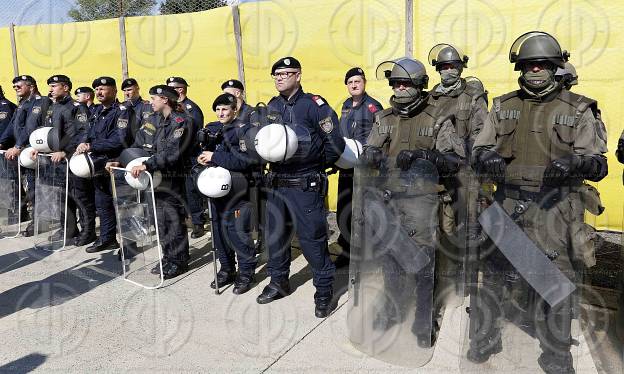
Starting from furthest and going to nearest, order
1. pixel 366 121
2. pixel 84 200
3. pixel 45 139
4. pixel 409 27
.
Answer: pixel 84 200 < pixel 409 27 < pixel 45 139 < pixel 366 121

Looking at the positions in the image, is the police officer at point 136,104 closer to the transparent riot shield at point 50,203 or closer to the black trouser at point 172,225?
the transparent riot shield at point 50,203

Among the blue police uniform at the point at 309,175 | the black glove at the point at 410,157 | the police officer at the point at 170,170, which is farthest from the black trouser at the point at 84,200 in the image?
the black glove at the point at 410,157

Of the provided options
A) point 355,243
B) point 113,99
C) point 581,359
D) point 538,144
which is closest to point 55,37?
point 113,99

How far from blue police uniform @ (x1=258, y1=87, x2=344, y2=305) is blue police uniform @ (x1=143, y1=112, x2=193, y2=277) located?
989mm

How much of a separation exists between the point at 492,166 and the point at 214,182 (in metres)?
2.15

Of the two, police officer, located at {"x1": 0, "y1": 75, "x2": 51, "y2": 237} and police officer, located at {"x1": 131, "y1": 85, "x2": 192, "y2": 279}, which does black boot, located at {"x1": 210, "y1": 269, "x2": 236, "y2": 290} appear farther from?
police officer, located at {"x1": 0, "y1": 75, "x2": 51, "y2": 237}

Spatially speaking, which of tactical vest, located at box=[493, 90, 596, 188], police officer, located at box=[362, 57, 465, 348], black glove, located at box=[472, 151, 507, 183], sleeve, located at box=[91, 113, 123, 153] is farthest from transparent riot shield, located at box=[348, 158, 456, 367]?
sleeve, located at box=[91, 113, 123, 153]

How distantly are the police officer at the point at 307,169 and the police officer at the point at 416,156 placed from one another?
0.41 m

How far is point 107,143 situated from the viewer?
16.6 feet

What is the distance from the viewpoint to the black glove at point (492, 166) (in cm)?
269

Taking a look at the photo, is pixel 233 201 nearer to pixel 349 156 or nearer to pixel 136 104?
pixel 349 156

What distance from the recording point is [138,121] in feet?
17.1

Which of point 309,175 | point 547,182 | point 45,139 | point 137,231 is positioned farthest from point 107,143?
point 547,182

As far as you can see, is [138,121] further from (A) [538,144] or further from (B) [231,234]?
(A) [538,144]
